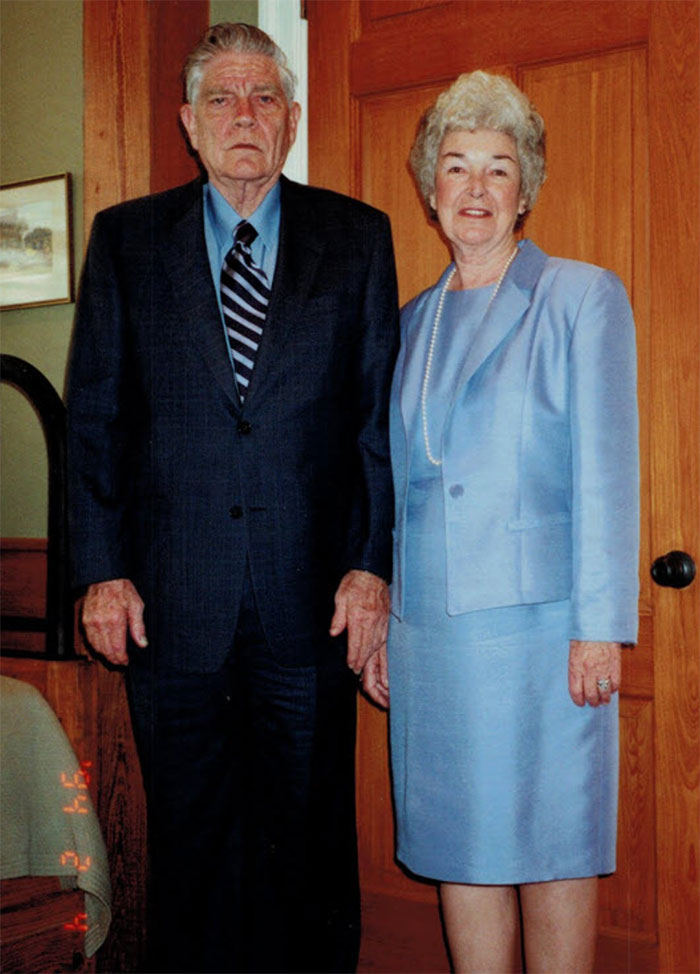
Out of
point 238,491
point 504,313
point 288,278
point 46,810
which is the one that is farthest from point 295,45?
point 46,810

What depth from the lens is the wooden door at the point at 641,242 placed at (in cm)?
174

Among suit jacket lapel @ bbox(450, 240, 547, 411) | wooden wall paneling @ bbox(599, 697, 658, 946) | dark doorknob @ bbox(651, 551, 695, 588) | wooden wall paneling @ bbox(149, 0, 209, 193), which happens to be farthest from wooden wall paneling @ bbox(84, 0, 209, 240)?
wooden wall paneling @ bbox(599, 697, 658, 946)

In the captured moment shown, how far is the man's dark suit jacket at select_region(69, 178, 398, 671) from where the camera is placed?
1.57 m

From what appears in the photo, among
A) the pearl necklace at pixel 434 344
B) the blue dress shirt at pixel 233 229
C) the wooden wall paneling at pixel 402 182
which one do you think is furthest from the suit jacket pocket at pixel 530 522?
the wooden wall paneling at pixel 402 182

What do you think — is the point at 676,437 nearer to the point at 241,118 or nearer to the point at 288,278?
the point at 288,278

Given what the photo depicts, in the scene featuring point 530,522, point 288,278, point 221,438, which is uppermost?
point 288,278

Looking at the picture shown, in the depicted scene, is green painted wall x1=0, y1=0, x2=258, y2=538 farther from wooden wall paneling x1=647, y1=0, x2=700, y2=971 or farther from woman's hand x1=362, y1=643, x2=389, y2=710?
wooden wall paneling x1=647, y1=0, x2=700, y2=971

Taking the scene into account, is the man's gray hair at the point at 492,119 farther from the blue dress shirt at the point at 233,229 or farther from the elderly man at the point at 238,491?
the blue dress shirt at the point at 233,229

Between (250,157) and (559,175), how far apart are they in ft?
2.03

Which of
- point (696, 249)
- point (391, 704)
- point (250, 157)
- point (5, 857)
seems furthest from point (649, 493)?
point (5, 857)

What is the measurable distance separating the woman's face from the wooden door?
0.94 feet

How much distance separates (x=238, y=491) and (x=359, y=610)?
0.92ft

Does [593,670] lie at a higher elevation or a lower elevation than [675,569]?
lower

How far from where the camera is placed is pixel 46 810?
1744 mm
